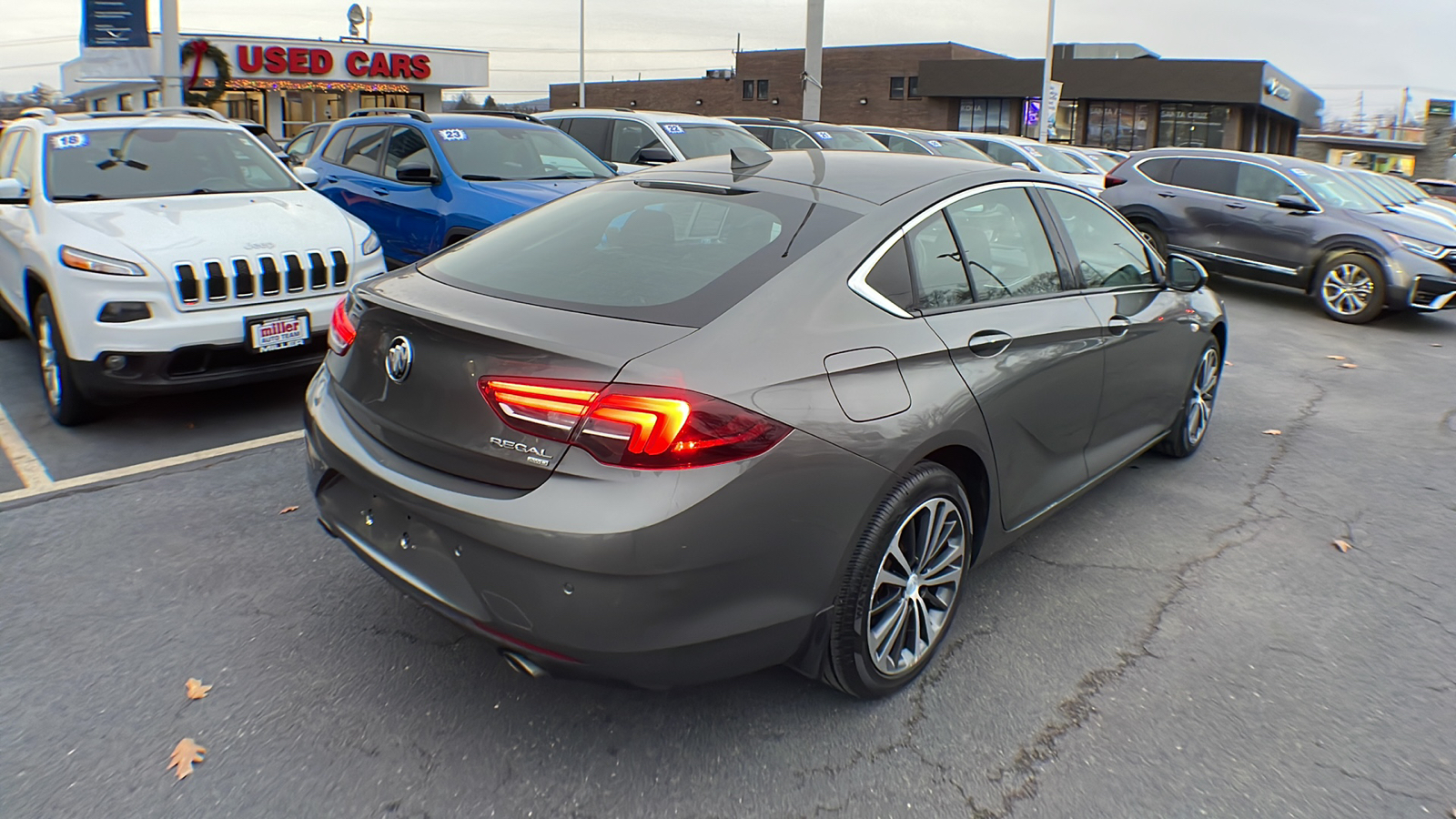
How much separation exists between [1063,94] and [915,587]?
171 ft

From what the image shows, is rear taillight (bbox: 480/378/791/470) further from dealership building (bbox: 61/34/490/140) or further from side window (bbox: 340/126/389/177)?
dealership building (bbox: 61/34/490/140)

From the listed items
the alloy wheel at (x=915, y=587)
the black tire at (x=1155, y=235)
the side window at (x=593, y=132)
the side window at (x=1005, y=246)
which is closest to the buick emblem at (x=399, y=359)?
the alloy wheel at (x=915, y=587)

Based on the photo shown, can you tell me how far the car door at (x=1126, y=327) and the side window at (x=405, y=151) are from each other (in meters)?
5.79

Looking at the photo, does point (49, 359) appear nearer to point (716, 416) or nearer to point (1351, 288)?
point (716, 416)

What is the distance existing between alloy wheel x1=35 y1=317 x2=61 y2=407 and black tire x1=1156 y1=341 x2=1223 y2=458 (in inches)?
Answer: 232

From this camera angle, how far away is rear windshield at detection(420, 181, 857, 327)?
9.02ft

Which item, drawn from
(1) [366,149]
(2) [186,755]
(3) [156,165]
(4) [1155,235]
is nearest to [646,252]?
(2) [186,755]

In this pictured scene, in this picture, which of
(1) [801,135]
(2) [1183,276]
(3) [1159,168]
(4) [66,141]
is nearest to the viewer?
(2) [1183,276]

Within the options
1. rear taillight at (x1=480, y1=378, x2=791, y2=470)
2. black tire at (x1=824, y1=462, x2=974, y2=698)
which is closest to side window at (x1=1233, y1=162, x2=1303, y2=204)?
black tire at (x1=824, y1=462, x2=974, y2=698)

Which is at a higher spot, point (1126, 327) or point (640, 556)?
point (1126, 327)

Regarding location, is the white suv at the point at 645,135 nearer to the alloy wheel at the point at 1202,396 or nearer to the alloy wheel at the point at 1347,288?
the alloy wheel at the point at 1347,288

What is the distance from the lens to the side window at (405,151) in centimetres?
844

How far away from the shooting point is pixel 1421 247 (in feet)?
33.7

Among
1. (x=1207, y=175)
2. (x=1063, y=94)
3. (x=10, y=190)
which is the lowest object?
(x=10, y=190)
